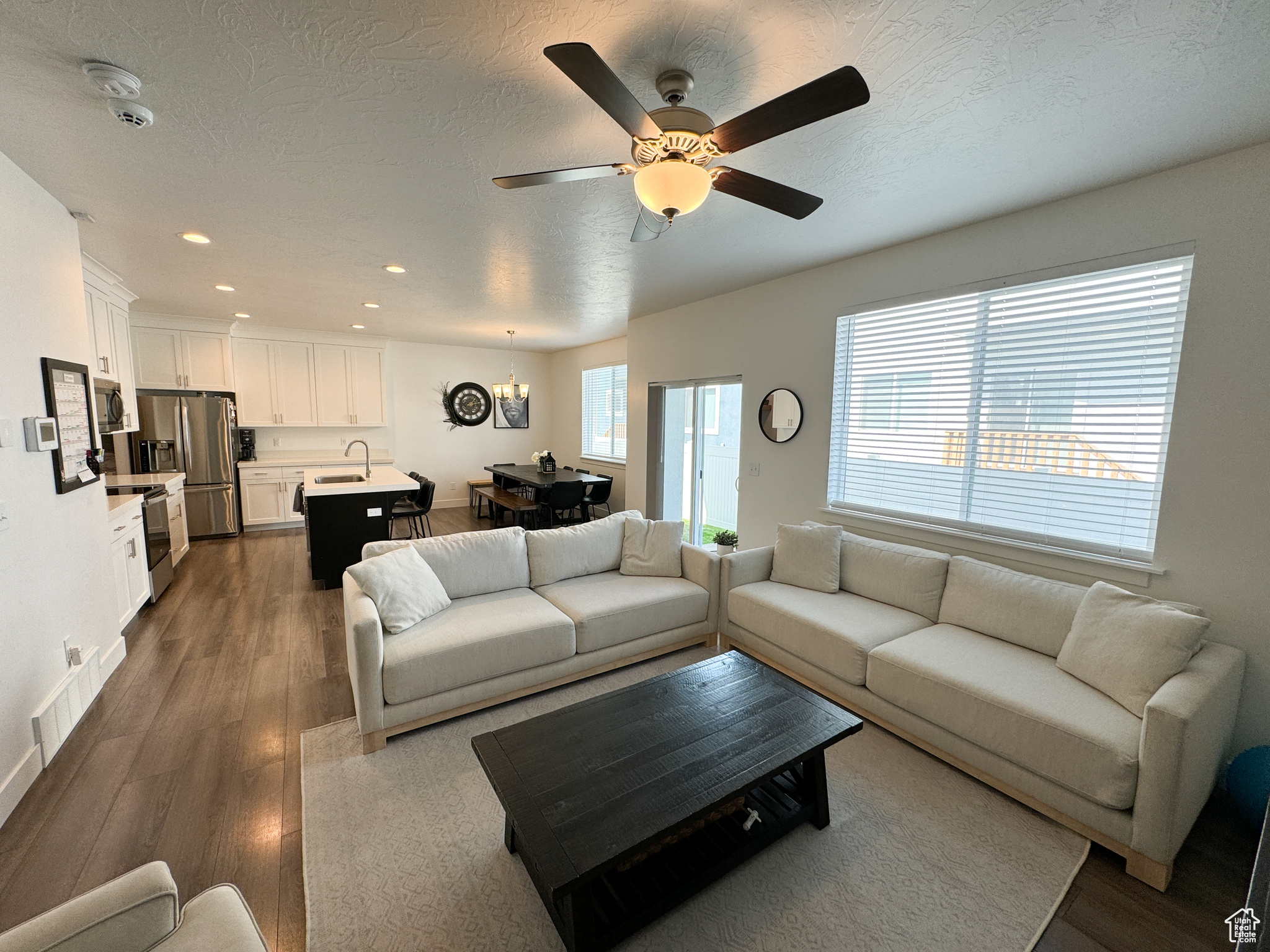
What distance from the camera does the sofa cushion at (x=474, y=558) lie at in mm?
2895

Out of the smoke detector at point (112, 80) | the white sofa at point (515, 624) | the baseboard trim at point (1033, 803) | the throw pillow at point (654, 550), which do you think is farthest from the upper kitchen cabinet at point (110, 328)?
the baseboard trim at point (1033, 803)

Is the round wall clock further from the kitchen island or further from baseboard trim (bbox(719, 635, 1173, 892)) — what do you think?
baseboard trim (bbox(719, 635, 1173, 892))

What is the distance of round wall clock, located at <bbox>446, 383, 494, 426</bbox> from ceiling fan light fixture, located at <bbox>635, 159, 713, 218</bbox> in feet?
23.1

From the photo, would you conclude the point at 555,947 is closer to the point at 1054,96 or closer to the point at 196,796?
the point at 196,796

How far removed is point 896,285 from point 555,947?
12.3 ft

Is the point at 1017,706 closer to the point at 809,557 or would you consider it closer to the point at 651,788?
the point at 809,557

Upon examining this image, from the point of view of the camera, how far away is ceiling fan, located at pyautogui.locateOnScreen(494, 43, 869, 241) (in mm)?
1217

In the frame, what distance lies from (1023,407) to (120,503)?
579 cm

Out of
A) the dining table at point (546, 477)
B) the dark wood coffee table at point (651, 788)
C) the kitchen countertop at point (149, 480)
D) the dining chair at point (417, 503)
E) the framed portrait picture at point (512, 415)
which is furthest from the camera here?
the framed portrait picture at point (512, 415)

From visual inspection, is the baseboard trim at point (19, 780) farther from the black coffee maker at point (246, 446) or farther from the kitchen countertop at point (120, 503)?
the black coffee maker at point (246, 446)

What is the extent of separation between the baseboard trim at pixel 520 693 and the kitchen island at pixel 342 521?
2.45 m

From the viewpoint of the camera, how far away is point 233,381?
239 inches

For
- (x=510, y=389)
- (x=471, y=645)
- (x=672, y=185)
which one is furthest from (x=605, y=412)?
(x=672, y=185)

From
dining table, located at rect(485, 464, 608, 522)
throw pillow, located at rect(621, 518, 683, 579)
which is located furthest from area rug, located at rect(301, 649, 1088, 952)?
dining table, located at rect(485, 464, 608, 522)
